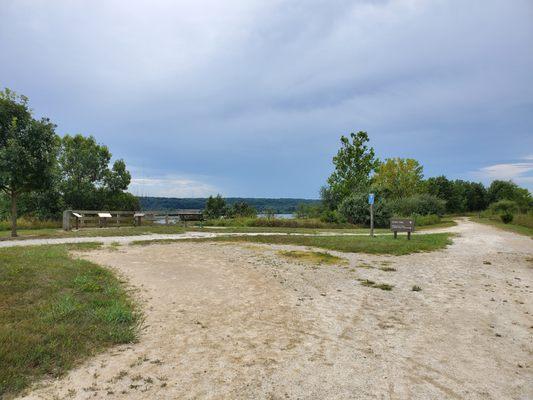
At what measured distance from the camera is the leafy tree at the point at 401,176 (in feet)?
170

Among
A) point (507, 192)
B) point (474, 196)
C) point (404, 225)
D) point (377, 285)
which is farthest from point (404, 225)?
point (474, 196)

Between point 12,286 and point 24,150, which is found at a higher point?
point 24,150

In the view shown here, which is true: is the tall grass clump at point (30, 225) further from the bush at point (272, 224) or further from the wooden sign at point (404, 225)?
the wooden sign at point (404, 225)

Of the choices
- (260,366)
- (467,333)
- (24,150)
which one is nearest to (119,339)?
(260,366)

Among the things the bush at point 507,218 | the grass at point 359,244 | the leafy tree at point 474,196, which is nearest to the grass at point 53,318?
the grass at point 359,244

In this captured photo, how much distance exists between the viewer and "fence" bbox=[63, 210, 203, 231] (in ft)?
67.4

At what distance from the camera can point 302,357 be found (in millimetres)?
4055

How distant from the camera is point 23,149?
14.9 m

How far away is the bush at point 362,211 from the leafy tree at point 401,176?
2321 cm

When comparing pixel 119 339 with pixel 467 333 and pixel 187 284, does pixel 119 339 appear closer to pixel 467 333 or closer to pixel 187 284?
pixel 187 284

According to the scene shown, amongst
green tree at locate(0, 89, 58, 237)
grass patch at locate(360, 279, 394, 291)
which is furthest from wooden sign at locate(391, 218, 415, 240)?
green tree at locate(0, 89, 58, 237)

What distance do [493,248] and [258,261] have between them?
391 inches

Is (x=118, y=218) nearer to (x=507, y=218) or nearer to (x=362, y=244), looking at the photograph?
(x=362, y=244)

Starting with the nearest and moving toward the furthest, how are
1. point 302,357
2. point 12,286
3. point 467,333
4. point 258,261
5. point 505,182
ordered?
point 302,357
point 467,333
point 12,286
point 258,261
point 505,182
